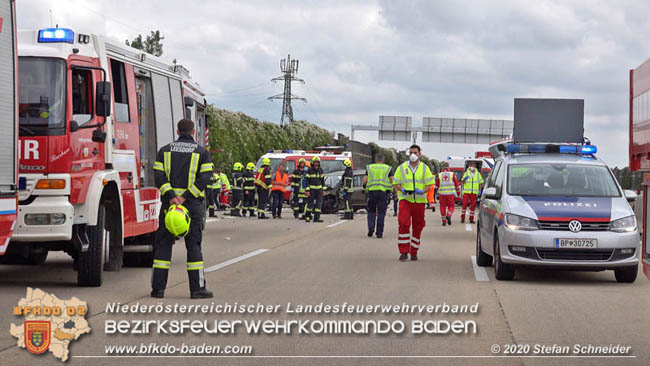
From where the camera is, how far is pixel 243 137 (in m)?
49.3

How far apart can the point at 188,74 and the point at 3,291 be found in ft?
23.7

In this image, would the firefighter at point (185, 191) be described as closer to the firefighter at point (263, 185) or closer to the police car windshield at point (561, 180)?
the police car windshield at point (561, 180)

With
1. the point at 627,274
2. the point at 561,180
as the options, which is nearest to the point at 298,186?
the point at 561,180

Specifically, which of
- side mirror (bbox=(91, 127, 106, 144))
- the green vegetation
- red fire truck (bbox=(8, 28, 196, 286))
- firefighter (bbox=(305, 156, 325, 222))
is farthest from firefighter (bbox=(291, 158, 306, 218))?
side mirror (bbox=(91, 127, 106, 144))

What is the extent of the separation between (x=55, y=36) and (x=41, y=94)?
75 cm

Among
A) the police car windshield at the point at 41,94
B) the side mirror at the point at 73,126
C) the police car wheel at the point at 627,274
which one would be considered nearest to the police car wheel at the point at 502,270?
the police car wheel at the point at 627,274

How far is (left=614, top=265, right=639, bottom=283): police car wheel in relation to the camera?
12.6 metres

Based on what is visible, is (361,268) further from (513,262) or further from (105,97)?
(105,97)

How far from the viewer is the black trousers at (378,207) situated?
70.4 feet

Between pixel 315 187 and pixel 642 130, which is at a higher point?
pixel 642 130

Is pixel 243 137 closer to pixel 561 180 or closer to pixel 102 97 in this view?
pixel 561 180

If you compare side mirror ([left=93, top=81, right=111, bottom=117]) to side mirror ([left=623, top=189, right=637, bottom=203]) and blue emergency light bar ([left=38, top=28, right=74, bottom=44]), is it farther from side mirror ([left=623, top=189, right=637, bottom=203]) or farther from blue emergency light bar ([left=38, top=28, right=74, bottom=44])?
side mirror ([left=623, top=189, right=637, bottom=203])

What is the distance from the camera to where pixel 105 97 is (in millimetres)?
11523

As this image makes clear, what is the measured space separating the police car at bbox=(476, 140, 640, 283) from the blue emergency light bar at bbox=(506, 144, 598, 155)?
670 mm
